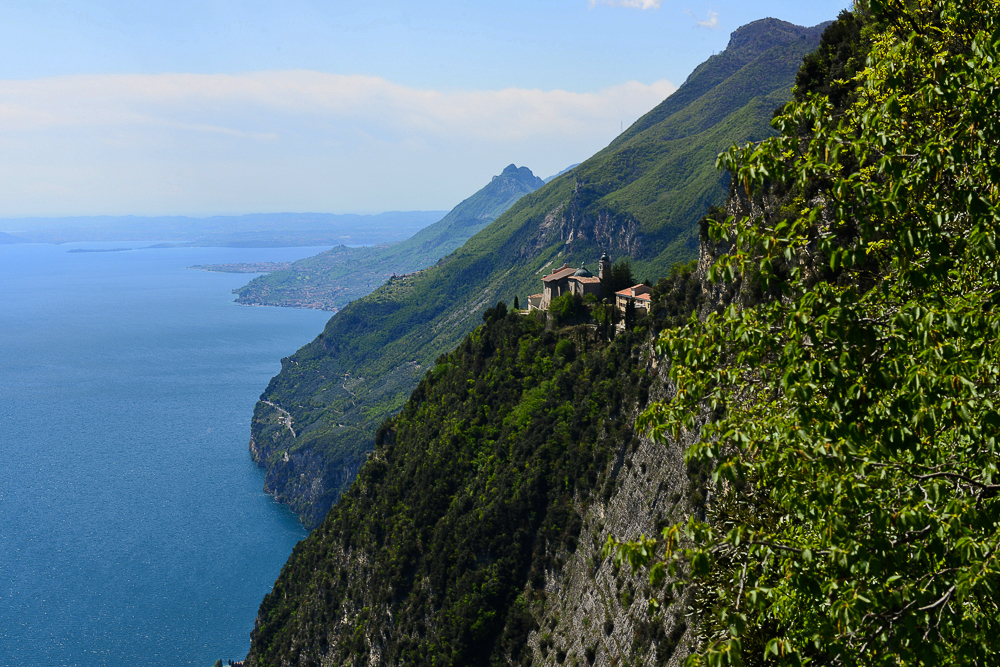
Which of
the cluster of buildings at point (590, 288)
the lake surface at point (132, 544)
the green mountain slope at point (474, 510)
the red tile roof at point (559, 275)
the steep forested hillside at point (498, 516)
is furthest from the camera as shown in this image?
the lake surface at point (132, 544)

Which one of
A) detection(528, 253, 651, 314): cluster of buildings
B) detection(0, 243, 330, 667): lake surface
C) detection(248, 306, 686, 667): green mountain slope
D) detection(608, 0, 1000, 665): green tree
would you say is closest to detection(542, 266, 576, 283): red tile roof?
detection(528, 253, 651, 314): cluster of buildings

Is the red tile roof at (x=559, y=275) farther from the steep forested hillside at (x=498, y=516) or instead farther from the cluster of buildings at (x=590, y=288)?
the steep forested hillside at (x=498, y=516)

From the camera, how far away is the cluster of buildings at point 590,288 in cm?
5938

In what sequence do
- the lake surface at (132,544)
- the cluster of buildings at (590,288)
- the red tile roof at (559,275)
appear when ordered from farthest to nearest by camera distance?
the lake surface at (132,544)
the red tile roof at (559,275)
the cluster of buildings at (590,288)

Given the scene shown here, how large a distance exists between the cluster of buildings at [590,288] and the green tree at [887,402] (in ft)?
143

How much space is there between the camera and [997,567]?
24.0 ft

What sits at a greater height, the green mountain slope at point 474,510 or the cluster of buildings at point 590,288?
the cluster of buildings at point 590,288

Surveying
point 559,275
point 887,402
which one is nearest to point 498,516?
point 559,275

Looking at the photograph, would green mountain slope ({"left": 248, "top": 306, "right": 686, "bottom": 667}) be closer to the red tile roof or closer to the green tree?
the red tile roof

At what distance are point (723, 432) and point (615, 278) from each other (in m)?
56.5

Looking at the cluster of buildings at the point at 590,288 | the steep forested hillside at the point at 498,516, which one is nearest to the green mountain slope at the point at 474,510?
the steep forested hillside at the point at 498,516

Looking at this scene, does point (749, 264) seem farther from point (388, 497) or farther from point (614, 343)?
point (388, 497)

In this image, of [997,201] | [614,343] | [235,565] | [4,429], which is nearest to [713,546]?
[997,201]

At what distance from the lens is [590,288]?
2591 inches
